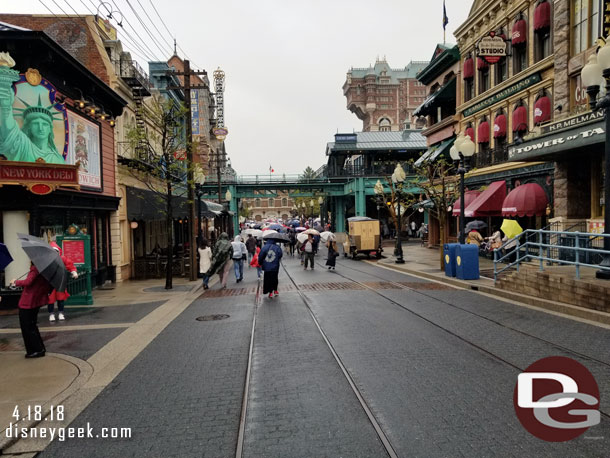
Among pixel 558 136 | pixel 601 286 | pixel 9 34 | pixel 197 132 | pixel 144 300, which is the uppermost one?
pixel 197 132

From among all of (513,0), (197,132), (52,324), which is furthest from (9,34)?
(197,132)

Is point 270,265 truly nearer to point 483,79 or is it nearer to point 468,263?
point 468,263

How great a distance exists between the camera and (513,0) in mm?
22219

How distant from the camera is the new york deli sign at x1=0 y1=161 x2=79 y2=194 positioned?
1177 cm

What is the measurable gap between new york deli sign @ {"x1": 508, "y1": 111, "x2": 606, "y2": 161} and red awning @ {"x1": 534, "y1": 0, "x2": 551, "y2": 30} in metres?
6.19

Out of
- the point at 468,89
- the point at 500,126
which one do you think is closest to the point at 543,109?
the point at 500,126

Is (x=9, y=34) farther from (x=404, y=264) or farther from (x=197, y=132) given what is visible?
(x=197, y=132)

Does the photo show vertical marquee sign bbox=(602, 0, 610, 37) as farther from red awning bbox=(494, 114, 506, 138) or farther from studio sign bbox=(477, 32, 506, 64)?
red awning bbox=(494, 114, 506, 138)

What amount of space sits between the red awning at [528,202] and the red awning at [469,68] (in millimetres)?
9558

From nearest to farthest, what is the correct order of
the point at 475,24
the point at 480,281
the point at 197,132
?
the point at 480,281, the point at 475,24, the point at 197,132

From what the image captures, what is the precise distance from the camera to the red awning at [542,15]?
63.7 feet

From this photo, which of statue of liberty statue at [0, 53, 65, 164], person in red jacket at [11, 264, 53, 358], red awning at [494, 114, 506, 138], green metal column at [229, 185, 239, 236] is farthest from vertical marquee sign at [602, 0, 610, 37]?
green metal column at [229, 185, 239, 236]

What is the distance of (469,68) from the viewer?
26531 millimetres

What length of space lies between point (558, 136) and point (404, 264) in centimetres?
926
